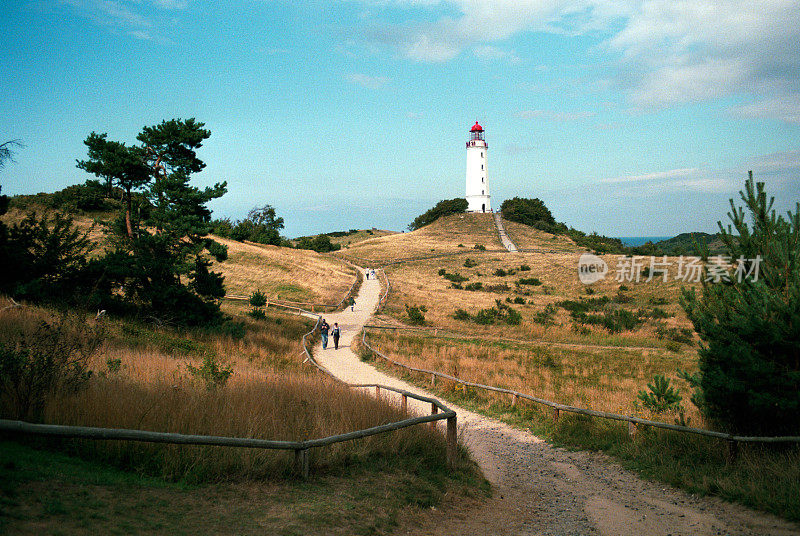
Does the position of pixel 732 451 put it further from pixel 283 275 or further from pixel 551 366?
pixel 283 275

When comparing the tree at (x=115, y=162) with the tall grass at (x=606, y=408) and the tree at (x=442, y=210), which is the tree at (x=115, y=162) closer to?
the tall grass at (x=606, y=408)

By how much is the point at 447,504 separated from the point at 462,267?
6364 centimetres

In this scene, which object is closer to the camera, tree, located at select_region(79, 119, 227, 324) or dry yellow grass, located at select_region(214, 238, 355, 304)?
tree, located at select_region(79, 119, 227, 324)

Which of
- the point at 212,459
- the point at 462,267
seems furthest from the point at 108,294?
the point at 462,267

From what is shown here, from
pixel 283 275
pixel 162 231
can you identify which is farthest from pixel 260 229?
pixel 162 231

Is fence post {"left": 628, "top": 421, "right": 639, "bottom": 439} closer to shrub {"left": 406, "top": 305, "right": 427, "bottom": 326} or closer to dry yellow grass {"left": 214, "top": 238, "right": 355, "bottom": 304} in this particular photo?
shrub {"left": 406, "top": 305, "right": 427, "bottom": 326}

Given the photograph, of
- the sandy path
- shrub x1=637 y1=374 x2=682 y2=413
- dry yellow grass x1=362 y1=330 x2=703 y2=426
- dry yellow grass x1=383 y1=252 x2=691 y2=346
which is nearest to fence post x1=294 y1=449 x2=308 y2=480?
the sandy path

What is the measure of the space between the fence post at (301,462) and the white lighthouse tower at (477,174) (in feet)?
357

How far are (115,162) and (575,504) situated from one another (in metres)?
21.0

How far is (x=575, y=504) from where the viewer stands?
7.86 metres

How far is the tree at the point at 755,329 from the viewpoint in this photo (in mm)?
8430

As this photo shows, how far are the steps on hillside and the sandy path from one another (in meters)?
74.3

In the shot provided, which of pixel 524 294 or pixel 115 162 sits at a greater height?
pixel 115 162

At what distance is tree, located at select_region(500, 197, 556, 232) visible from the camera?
109562 millimetres
